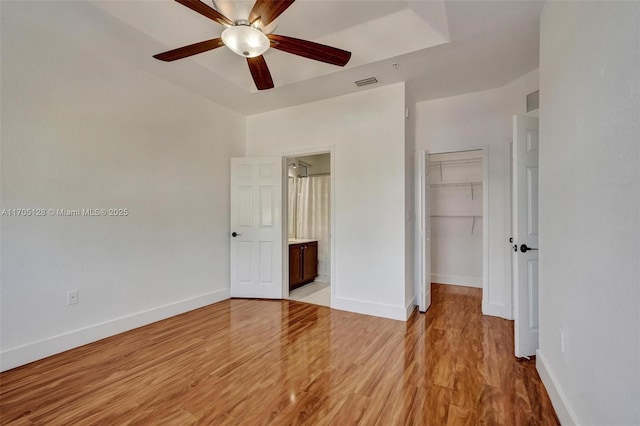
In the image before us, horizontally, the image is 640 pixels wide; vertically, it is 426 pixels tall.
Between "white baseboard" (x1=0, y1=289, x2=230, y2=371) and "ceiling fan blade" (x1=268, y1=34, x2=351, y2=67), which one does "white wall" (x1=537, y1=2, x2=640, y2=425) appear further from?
"white baseboard" (x1=0, y1=289, x2=230, y2=371)

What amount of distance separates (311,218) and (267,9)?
395 cm

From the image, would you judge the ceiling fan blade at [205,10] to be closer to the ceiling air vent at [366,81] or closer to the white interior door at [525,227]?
the ceiling air vent at [366,81]

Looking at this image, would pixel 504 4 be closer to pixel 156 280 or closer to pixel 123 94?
pixel 123 94

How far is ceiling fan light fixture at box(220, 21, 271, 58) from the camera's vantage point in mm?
1915

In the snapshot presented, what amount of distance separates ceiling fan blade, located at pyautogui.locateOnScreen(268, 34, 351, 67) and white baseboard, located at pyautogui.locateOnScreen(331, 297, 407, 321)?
264 cm

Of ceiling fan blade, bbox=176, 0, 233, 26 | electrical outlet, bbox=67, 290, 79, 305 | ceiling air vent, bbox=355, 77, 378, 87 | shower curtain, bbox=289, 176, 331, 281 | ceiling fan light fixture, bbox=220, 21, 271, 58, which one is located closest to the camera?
ceiling fan blade, bbox=176, 0, 233, 26

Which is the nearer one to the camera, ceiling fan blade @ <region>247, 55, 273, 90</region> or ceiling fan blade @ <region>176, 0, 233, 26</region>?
ceiling fan blade @ <region>176, 0, 233, 26</region>

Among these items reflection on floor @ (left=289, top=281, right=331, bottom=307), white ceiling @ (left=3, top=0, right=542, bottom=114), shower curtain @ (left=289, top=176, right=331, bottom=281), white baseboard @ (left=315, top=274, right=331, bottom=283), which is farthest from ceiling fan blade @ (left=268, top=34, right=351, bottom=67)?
white baseboard @ (left=315, top=274, right=331, bottom=283)

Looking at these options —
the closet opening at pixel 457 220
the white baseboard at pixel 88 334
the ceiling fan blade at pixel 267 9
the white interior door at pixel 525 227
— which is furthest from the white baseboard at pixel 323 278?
the ceiling fan blade at pixel 267 9

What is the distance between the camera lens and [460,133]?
365cm

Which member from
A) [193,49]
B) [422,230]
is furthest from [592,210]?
[193,49]

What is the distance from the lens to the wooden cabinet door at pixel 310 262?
4.90 metres

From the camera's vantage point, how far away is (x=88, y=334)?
8.75 ft

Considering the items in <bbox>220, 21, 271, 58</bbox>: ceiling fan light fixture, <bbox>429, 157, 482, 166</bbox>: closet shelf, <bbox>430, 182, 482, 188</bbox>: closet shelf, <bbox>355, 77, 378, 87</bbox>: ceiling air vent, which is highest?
<bbox>355, 77, 378, 87</bbox>: ceiling air vent
